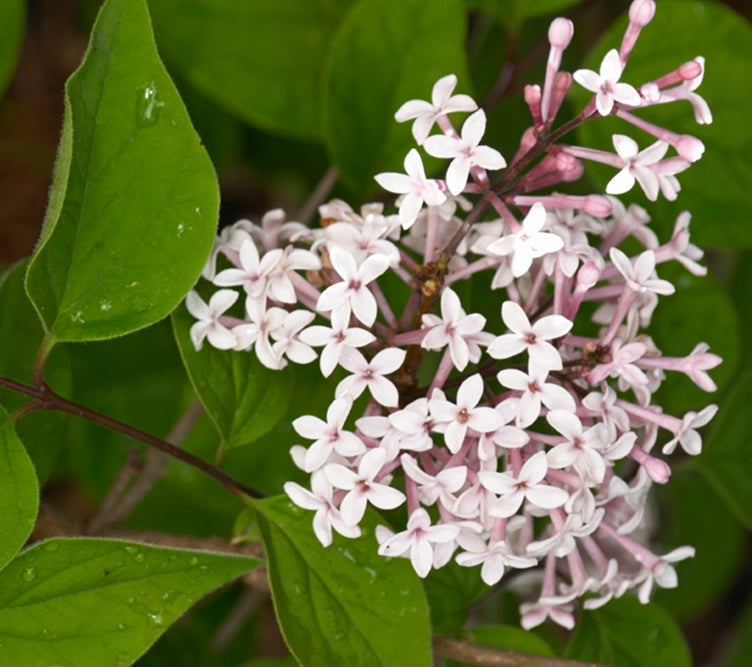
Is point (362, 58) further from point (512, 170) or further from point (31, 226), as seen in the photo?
point (31, 226)

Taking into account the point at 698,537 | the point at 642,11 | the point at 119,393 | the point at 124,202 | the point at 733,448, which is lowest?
the point at 698,537

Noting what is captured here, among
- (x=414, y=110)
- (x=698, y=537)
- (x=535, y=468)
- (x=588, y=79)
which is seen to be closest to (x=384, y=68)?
(x=414, y=110)

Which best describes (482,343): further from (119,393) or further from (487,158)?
(119,393)

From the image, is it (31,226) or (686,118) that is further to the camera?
(31,226)

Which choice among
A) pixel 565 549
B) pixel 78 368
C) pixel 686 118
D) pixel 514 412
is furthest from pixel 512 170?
pixel 78 368

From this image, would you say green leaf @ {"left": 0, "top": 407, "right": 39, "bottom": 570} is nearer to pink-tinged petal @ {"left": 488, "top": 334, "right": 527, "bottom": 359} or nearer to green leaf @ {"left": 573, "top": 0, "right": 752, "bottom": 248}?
pink-tinged petal @ {"left": 488, "top": 334, "right": 527, "bottom": 359}

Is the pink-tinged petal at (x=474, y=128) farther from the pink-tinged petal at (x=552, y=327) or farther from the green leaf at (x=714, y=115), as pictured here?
the green leaf at (x=714, y=115)
